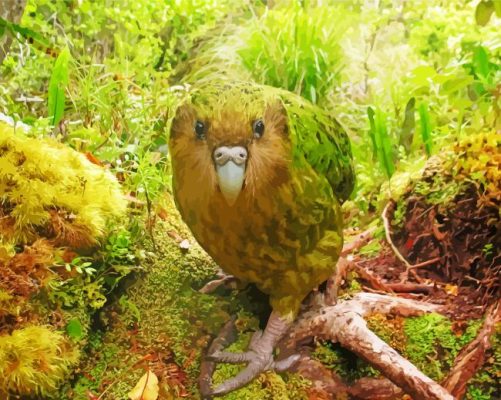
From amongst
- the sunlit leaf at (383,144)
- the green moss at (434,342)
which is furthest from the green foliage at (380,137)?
the green moss at (434,342)

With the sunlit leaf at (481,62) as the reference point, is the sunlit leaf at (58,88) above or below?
below

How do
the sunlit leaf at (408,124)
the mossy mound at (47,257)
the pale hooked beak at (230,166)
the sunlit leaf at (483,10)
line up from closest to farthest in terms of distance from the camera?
the pale hooked beak at (230,166) → the mossy mound at (47,257) → the sunlit leaf at (483,10) → the sunlit leaf at (408,124)

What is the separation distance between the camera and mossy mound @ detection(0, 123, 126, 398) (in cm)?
95

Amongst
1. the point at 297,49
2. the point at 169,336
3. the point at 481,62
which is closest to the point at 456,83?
the point at 481,62

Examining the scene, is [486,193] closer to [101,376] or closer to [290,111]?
[290,111]

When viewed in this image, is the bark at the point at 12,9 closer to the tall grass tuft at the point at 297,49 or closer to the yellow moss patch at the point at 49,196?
the yellow moss patch at the point at 49,196

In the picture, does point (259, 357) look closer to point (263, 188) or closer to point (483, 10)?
point (263, 188)

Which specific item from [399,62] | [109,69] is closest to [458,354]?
[399,62]

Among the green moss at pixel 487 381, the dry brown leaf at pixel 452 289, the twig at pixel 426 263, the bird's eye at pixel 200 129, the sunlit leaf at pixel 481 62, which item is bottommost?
the green moss at pixel 487 381

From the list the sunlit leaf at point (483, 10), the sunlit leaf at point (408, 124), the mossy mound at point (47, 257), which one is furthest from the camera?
the sunlit leaf at point (408, 124)

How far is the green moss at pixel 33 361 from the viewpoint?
92 cm

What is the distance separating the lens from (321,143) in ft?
3.24

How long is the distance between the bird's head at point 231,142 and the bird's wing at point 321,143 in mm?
34

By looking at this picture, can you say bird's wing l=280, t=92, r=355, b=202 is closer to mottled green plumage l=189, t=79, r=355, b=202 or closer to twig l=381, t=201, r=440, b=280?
mottled green plumage l=189, t=79, r=355, b=202
